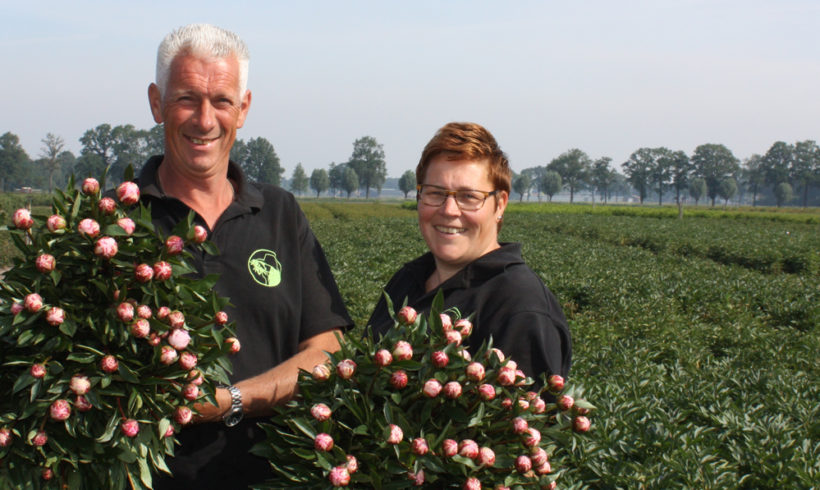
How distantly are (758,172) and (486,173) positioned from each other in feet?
487

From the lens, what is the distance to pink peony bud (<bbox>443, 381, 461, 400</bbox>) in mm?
1472

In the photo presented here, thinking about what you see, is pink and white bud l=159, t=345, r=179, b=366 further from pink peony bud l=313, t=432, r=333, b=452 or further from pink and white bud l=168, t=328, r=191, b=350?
pink peony bud l=313, t=432, r=333, b=452

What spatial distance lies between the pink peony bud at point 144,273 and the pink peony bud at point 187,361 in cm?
20

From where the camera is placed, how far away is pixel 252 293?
230cm

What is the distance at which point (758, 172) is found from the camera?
131 m

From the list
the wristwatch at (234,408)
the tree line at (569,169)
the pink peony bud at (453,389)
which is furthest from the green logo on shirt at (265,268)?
the tree line at (569,169)

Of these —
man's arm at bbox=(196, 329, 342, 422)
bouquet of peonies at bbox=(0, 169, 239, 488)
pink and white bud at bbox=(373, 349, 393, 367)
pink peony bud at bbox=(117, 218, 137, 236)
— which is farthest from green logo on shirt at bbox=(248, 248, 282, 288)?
pink and white bud at bbox=(373, 349, 393, 367)

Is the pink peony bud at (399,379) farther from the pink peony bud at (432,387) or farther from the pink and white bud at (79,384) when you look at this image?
the pink and white bud at (79,384)

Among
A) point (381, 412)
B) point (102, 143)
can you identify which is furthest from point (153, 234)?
point (102, 143)

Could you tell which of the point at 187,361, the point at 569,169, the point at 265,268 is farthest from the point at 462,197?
the point at 569,169

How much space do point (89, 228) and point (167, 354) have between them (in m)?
0.34

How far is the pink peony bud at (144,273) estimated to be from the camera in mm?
1481

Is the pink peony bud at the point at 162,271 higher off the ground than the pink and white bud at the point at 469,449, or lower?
higher

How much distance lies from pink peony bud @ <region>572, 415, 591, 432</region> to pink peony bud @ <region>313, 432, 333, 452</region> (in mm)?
618
